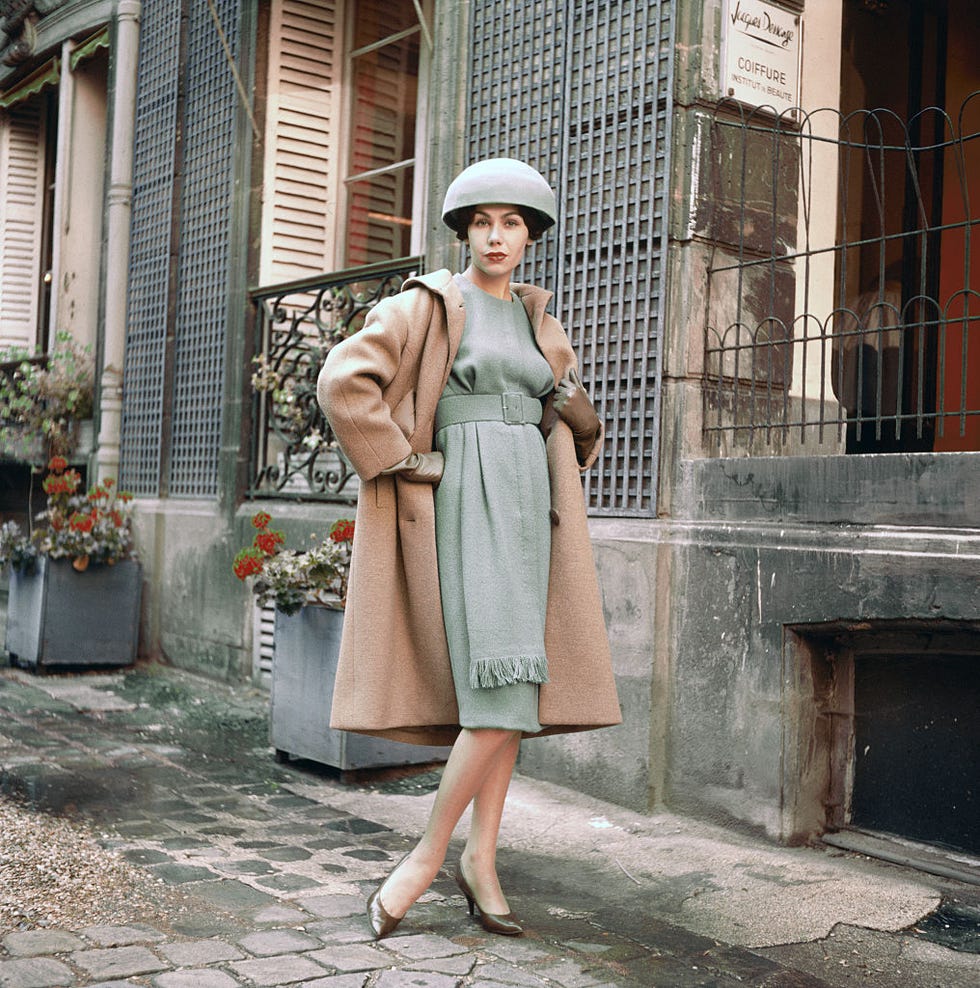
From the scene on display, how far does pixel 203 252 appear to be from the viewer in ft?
28.3

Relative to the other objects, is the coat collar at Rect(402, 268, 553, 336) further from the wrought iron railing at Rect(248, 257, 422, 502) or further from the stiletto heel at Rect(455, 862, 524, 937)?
the wrought iron railing at Rect(248, 257, 422, 502)

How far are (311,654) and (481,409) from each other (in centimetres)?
250

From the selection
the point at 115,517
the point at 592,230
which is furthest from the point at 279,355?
A: the point at 592,230

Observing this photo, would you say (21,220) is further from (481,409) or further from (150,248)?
(481,409)

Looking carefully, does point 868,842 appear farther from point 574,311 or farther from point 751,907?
point 574,311

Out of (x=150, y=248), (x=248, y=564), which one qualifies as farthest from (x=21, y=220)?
(x=248, y=564)

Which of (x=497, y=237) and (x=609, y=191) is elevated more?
(x=609, y=191)

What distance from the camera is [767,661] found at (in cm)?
468

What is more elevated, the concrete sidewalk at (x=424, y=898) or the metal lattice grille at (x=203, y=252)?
the metal lattice grille at (x=203, y=252)

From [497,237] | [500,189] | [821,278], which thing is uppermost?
[821,278]

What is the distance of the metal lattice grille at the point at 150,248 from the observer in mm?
8984

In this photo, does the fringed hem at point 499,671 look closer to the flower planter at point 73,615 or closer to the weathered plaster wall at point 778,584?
the weathered plaster wall at point 778,584

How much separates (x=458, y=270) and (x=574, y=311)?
34.5 inches

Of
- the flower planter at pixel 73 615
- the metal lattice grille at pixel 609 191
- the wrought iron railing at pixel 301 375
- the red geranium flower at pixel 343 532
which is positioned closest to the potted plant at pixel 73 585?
the flower planter at pixel 73 615
